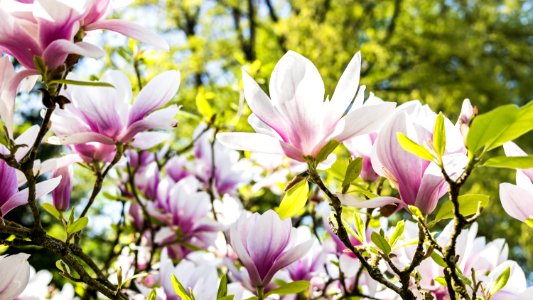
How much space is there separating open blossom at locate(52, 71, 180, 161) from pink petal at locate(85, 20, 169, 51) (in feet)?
0.41

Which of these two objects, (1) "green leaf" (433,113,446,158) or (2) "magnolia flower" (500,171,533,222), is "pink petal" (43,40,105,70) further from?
(2) "magnolia flower" (500,171,533,222)

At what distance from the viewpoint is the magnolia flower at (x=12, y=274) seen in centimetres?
70

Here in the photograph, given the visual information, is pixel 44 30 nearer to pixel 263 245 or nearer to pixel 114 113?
pixel 114 113

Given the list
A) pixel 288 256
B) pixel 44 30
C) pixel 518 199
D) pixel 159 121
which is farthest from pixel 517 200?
pixel 44 30

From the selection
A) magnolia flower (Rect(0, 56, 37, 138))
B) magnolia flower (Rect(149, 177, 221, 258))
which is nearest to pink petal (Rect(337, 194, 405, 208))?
magnolia flower (Rect(0, 56, 37, 138))

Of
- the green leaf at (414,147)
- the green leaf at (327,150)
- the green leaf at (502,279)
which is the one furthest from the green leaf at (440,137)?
the green leaf at (502,279)

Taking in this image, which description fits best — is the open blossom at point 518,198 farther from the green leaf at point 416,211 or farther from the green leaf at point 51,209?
the green leaf at point 51,209

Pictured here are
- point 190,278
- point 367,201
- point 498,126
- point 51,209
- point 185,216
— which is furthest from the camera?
point 185,216

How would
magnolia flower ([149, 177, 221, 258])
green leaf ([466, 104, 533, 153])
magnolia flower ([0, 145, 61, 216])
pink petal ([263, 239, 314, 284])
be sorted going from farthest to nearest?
1. magnolia flower ([149, 177, 221, 258])
2. pink petal ([263, 239, 314, 284])
3. magnolia flower ([0, 145, 61, 216])
4. green leaf ([466, 104, 533, 153])

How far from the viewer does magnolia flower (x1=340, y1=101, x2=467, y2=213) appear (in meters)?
0.60

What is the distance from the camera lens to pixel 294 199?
0.65 metres

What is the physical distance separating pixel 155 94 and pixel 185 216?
553 mm

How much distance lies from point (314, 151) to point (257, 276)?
27cm

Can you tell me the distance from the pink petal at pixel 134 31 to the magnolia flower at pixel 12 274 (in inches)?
13.0
